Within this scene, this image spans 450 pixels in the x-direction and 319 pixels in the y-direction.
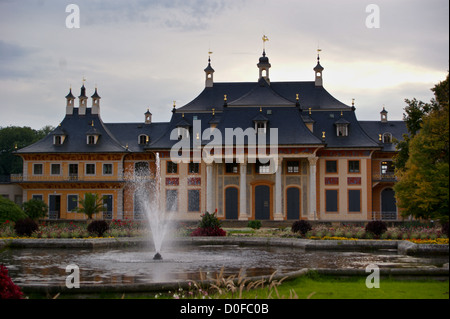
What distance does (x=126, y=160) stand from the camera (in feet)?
171

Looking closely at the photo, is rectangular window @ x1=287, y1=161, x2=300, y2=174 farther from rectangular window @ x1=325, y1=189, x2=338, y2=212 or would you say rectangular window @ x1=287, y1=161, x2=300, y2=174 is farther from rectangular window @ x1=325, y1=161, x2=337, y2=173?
rectangular window @ x1=325, y1=189, x2=338, y2=212

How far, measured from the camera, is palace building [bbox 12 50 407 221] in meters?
46.6

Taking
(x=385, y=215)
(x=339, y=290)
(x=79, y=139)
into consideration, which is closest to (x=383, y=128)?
(x=385, y=215)

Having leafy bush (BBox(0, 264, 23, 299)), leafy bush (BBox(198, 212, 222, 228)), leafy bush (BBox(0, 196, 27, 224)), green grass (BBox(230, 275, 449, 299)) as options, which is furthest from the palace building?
leafy bush (BBox(0, 264, 23, 299))

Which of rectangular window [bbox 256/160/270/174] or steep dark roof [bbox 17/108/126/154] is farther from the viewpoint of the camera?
steep dark roof [bbox 17/108/126/154]

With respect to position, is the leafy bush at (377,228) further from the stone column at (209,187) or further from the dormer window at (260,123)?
the stone column at (209,187)

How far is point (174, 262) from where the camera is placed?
19.7m

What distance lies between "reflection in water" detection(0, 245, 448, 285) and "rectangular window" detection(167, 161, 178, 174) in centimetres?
2363

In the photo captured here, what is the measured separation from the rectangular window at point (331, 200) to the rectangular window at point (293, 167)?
3.06 m

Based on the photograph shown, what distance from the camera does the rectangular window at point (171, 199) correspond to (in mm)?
48737

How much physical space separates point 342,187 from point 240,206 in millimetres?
8419

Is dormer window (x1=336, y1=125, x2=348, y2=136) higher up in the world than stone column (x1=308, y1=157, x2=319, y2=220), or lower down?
higher up
